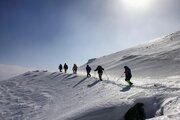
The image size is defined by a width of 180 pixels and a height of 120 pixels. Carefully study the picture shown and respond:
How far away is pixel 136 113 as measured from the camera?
1769 cm

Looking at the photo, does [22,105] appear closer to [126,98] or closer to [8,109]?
[8,109]

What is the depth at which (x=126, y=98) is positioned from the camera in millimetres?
19594

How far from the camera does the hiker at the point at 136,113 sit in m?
17.5

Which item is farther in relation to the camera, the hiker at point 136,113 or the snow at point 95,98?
the snow at point 95,98

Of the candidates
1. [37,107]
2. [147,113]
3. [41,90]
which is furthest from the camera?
[41,90]

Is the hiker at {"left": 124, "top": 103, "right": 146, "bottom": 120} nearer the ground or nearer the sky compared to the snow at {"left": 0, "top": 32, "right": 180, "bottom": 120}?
nearer the ground

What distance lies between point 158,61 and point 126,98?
29.5 meters

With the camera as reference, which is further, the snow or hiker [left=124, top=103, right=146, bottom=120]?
the snow

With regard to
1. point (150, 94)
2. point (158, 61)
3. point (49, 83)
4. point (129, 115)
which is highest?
point (158, 61)

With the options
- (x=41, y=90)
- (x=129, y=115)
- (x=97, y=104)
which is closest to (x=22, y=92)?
(x=41, y=90)

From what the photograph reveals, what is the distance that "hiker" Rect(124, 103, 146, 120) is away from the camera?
17.5 m

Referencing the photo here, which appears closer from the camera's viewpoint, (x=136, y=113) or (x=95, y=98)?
(x=136, y=113)

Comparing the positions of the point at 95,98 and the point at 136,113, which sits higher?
the point at 95,98

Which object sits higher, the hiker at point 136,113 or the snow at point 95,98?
the snow at point 95,98
